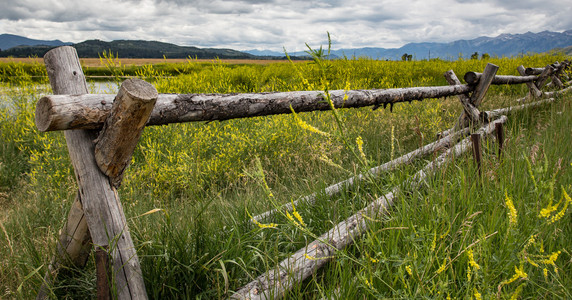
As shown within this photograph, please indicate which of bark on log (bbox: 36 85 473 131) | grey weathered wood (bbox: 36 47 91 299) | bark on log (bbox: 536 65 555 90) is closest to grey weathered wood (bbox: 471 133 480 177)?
bark on log (bbox: 36 85 473 131)

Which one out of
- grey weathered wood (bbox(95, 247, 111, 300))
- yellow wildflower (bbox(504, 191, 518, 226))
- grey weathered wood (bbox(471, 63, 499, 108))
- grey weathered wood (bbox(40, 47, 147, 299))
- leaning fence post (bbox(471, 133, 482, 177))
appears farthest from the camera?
grey weathered wood (bbox(471, 63, 499, 108))

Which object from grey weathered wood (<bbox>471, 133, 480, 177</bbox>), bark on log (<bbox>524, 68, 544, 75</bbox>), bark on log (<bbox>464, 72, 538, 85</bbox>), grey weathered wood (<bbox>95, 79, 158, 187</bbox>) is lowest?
grey weathered wood (<bbox>471, 133, 480, 177</bbox>)

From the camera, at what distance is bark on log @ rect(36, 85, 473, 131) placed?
144 cm

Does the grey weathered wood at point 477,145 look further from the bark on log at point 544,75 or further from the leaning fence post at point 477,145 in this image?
the bark on log at point 544,75

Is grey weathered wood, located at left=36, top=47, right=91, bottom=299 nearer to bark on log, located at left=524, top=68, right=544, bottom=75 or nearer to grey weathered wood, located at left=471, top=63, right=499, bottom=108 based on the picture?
grey weathered wood, located at left=471, top=63, right=499, bottom=108

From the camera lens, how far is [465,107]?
5301 mm

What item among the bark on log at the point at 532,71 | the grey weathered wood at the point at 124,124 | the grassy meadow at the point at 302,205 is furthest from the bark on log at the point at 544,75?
the grey weathered wood at the point at 124,124

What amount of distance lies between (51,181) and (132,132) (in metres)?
3.42

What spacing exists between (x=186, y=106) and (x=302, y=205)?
1.21 m

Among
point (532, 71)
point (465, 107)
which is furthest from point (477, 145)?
point (532, 71)

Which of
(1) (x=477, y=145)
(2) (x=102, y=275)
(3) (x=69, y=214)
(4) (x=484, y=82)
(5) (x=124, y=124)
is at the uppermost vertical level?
(4) (x=484, y=82)

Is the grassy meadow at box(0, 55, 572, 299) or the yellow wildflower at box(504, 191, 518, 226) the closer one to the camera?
the yellow wildflower at box(504, 191, 518, 226)

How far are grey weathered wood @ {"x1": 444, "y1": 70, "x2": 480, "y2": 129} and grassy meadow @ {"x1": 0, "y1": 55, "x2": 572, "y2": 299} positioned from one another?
1.81 ft

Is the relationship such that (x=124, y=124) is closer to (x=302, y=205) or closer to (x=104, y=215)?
(x=104, y=215)
